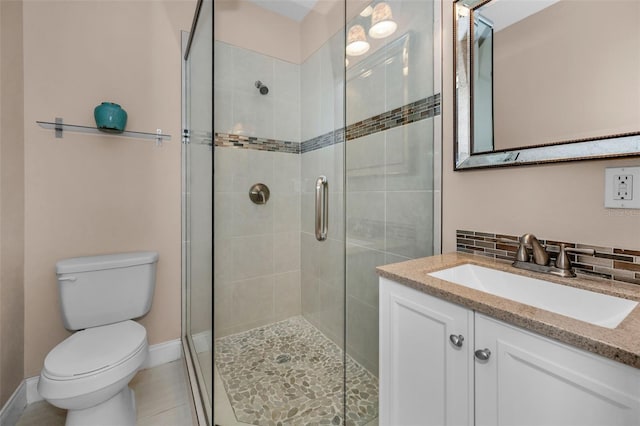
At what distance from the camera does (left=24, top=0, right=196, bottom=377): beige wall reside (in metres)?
1.58

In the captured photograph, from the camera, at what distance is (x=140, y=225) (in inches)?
72.7

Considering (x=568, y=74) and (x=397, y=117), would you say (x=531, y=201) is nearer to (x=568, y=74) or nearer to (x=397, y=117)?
(x=568, y=74)

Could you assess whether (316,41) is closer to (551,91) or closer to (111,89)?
(111,89)

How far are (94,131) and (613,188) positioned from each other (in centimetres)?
245

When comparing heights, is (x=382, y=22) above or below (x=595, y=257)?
above

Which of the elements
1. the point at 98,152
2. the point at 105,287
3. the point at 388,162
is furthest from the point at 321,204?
the point at 98,152

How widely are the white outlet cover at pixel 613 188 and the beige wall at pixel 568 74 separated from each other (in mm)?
112

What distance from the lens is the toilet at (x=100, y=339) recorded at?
1158 millimetres

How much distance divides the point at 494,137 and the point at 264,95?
1405 mm

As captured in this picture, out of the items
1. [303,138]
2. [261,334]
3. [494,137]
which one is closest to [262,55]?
[303,138]

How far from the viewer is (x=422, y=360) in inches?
34.0

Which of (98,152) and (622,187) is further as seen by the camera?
(98,152)

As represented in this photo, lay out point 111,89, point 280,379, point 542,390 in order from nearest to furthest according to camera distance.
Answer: point 542,390, point 280,379, point 111,89

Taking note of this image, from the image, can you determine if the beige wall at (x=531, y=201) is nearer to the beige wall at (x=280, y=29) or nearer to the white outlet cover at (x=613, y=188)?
the white outlet cover at (x=613, y=188)
